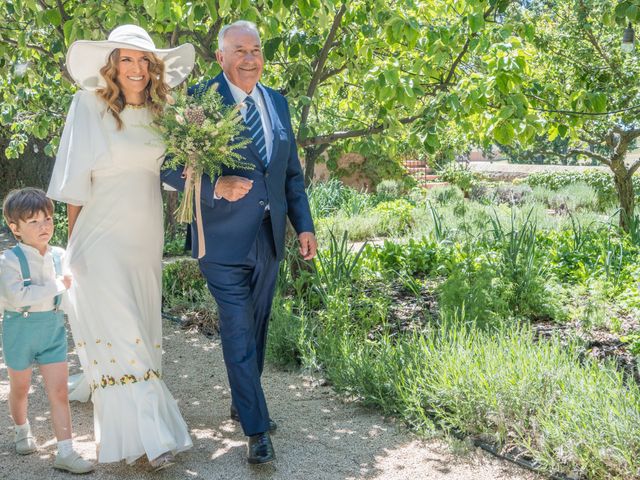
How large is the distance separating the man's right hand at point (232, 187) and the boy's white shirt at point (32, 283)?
0.90m

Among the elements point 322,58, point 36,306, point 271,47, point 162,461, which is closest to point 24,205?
point 36,306

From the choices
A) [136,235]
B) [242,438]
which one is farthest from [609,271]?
[136,235]

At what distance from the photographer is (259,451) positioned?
3.44m

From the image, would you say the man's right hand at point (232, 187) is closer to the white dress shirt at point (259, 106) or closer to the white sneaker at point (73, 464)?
the white dress shirt at point (259, 106)

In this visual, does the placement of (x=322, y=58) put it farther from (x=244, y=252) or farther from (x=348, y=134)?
(x=244, y=252)

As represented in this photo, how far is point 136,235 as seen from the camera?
11.4ft

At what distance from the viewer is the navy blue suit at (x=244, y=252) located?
136 inches

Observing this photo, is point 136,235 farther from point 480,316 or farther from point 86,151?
point 480,316

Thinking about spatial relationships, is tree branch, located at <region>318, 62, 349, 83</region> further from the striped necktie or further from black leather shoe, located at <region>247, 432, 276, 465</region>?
black leather shoe, located at <region>247, 432, 276, 465</region>

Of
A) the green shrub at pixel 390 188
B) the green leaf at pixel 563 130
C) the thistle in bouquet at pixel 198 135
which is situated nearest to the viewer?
the thistle in bouquet at pixel 198 135

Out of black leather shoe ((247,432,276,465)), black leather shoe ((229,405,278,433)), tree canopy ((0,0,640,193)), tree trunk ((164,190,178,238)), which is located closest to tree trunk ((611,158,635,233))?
tree canopy ((0,0,640,193))

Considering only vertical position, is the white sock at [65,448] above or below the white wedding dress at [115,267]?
below

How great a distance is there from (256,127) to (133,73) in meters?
0.62

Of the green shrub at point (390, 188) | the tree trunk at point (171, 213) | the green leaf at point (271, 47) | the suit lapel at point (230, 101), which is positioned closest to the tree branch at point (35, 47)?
the green leaf at point (271, 47)
